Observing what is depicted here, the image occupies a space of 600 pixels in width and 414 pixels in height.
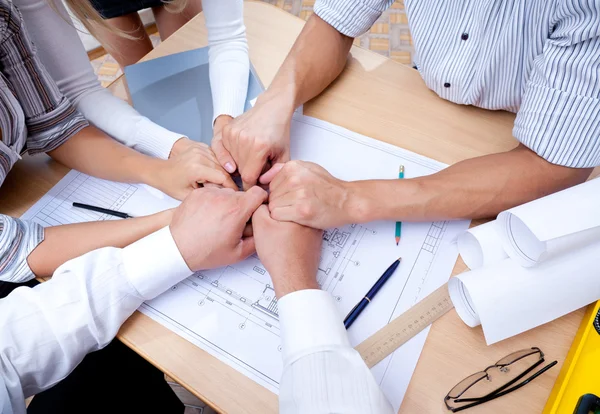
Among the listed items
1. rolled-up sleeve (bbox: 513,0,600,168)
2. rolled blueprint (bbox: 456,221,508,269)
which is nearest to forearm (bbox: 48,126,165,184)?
rolled blueprint (bbox: 456,221,508,269)

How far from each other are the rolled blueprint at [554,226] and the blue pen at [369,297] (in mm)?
164

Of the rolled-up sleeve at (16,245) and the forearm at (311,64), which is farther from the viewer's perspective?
the forearm at (311,64)

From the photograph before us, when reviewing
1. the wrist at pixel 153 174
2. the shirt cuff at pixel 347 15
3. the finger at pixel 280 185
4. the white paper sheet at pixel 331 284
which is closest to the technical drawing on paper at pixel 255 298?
the white paper sheet at pixel 331 284

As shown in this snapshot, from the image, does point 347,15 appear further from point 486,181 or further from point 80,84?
point 80,84

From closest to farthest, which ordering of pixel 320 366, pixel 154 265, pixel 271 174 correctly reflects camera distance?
pixel 320 366 < pixel 154 265 < pixel 271 174

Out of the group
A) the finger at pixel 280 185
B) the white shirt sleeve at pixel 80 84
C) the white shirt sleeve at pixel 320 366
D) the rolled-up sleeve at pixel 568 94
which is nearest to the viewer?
the white shirt sleeve at pixel 320 366

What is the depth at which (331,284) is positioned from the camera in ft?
2.10

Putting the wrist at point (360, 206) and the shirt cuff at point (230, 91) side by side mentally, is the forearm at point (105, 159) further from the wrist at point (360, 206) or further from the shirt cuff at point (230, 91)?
the wrist at point (360, 206)

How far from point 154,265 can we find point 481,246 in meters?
0.49

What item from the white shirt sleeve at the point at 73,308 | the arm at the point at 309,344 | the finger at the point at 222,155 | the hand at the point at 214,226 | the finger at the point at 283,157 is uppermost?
the finger at the point at 283,157

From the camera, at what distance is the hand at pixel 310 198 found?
67cm

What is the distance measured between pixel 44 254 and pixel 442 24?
84 cm

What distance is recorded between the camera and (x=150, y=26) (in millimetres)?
2402

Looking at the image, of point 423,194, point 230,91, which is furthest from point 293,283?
point 230,91
